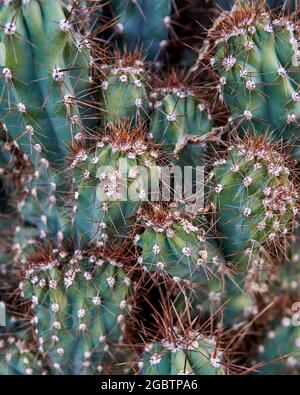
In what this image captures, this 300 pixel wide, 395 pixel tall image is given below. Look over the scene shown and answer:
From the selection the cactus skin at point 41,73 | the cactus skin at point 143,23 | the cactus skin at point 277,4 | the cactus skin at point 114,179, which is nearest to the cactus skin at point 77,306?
the cactus skin at point 114,179

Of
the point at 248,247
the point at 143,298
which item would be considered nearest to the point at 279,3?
the point at 248,247

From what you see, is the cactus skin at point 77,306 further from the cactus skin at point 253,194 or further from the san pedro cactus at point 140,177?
the cactus skin at point 253,194

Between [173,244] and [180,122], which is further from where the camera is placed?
[180,122]

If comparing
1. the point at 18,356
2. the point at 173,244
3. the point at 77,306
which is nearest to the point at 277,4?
the point at 173,244

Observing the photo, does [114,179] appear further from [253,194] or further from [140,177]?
[253,194]

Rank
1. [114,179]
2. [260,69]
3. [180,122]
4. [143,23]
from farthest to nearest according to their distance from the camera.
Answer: [143,23]
[180,122]
[260,69]
[114,179]

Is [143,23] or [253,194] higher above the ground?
[143,23]

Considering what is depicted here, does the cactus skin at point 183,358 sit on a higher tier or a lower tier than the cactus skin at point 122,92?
lower
